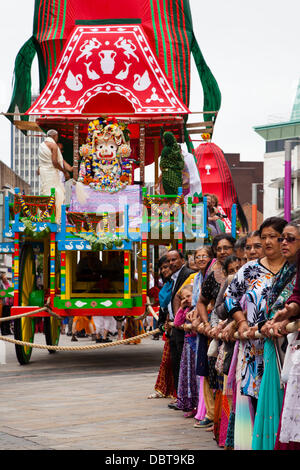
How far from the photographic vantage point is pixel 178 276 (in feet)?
33.1

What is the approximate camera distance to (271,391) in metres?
6.03

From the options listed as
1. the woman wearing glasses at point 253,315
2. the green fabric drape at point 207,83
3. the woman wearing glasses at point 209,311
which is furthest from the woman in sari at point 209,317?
the green fabric drape at point 207,83

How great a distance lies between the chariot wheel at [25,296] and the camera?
1427 centimetres

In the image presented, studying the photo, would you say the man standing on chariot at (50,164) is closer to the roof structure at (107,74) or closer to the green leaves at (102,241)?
the roof structure at (107,74)

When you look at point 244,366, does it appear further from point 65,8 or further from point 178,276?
point 65,8

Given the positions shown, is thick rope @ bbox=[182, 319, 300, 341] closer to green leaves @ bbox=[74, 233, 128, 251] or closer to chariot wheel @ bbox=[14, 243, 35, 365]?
green leaves @ bbox=[74, 233, 128, 251]

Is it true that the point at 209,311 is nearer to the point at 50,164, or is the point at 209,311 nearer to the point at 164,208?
the point at 164,208

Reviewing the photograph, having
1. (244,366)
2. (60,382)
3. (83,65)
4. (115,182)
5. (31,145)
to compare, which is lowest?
(60,382)

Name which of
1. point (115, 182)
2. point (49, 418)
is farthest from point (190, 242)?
point (49, 418)

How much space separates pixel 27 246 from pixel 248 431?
9.04 meters

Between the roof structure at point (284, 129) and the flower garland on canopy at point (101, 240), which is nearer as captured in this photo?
the flower garland on canopy at point (101, 240)

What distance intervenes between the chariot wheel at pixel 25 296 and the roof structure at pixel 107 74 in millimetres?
2845

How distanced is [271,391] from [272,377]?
0.32 feet

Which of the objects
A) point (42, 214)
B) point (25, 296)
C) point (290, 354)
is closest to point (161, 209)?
point (42, 214)
